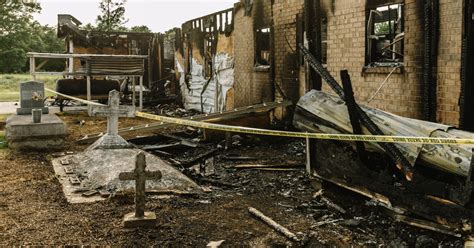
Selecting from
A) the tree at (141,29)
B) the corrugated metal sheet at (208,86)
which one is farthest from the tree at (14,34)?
the corrugated metal sheet at (208,86)

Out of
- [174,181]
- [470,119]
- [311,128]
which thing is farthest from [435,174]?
[174,181]

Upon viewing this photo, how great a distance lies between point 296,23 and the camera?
11.4 meters

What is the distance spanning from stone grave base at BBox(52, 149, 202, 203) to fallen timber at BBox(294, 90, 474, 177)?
2136 mm

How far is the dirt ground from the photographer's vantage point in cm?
485

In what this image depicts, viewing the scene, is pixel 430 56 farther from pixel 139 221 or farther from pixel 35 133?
pixel 35 133

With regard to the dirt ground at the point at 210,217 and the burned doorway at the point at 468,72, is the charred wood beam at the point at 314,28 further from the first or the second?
the burned doorway at the point at 468,72

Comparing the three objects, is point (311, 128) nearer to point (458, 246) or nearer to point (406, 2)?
point (458, 246)

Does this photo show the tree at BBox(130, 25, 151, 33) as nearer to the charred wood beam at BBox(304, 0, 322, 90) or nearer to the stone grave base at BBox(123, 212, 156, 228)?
the charred wood beam at BBox(304, 0, 322, 90)

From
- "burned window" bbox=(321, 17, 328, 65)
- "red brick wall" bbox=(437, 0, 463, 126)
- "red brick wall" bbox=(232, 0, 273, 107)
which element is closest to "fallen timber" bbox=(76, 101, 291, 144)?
"red brick wall" bbox=(232, 0, 273, 107)

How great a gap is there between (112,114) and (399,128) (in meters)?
4.99

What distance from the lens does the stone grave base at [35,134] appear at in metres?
9.38

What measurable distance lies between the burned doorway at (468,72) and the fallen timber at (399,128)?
2101mm

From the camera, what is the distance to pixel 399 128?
5.21 metres

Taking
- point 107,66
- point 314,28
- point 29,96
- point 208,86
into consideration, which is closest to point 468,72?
point 314,28
